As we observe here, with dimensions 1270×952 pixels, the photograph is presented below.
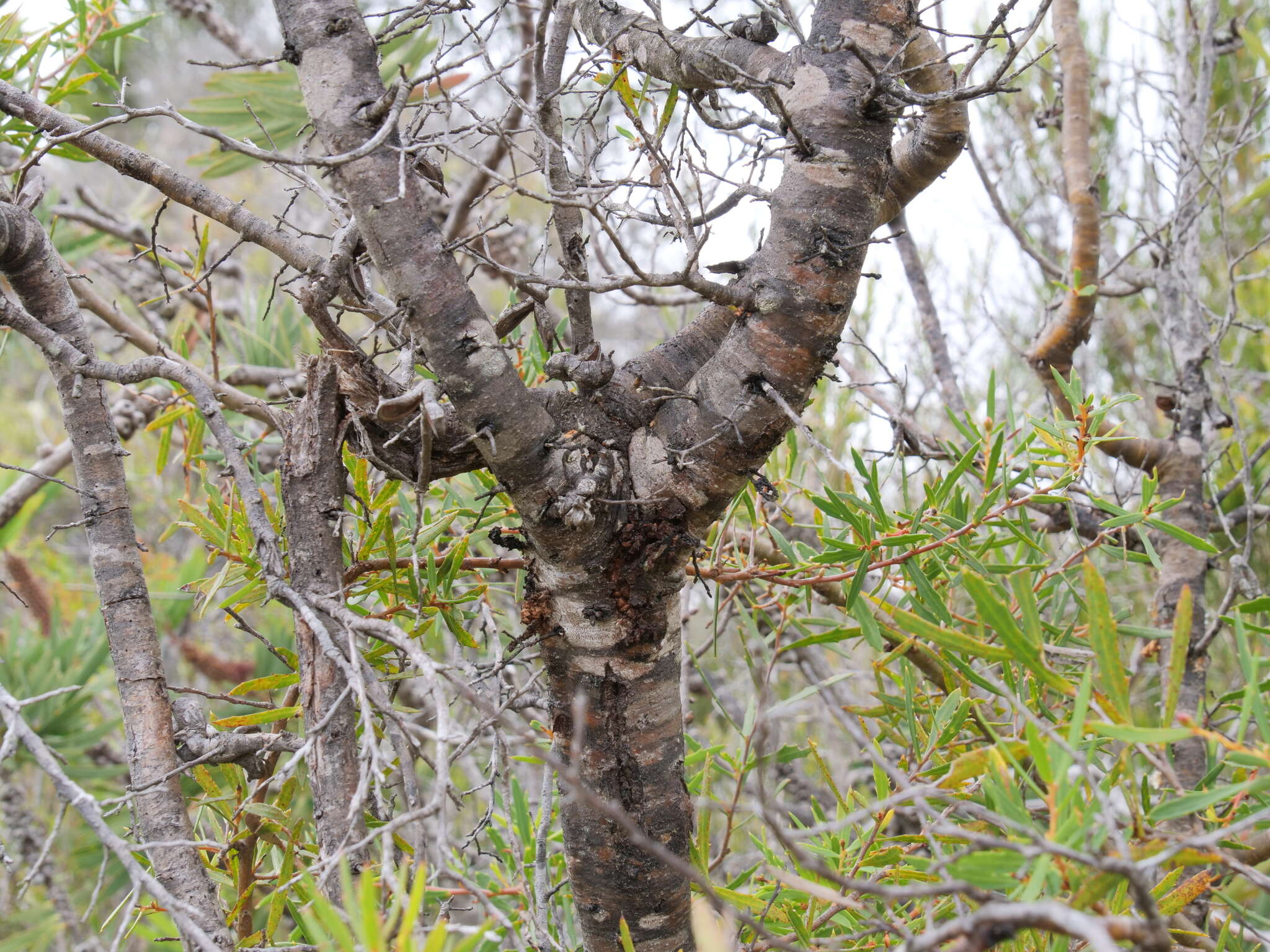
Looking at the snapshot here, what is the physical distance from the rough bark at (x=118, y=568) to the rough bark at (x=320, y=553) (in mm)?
97

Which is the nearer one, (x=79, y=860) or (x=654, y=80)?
(x=654, y=80)

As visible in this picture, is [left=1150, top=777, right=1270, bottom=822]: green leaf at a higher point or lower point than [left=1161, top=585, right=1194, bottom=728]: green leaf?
lower

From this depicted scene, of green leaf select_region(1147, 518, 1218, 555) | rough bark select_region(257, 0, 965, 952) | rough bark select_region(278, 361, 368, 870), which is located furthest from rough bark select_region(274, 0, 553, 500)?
green leaf select_region(1147, 518, 1218, 555)

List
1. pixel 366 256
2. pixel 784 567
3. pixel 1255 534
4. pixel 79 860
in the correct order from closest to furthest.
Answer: pixel 366 256 < pixel 784 567 < pixel 1255 534 < pixel 79 860

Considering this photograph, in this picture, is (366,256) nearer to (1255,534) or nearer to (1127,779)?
(1127,779)

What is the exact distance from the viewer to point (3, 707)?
1.60ft

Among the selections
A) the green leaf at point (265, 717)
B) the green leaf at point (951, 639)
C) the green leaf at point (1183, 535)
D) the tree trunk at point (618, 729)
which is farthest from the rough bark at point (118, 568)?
the green leaf at point (1183, 535)

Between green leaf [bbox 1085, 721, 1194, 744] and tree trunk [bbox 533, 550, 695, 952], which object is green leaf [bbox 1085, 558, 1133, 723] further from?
tree trunk [bbox 533, 550, 695, 952]

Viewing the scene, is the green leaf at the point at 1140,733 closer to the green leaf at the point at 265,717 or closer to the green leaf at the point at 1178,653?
the green leaf at the point at 1178,653

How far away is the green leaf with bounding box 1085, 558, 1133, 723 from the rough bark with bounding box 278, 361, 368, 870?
456 millimetres

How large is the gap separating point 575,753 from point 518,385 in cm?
27

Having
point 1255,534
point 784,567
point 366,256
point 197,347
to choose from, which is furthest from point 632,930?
point 1255,534

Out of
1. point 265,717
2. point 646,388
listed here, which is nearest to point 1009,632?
point 646,388

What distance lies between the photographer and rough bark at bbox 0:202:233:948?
23.1 inches
